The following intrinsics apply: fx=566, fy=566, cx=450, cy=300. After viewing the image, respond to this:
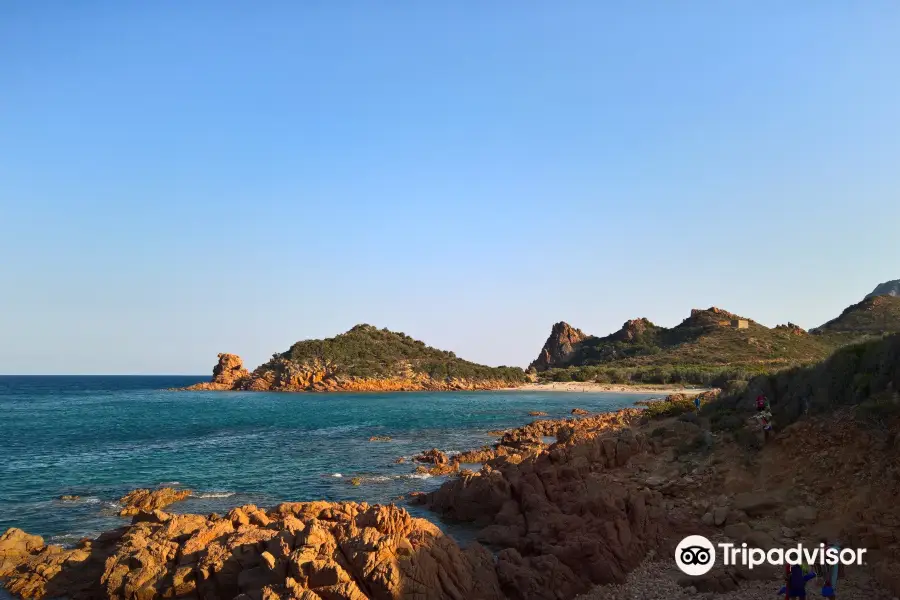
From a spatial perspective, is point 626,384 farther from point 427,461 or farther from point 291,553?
point 291,553

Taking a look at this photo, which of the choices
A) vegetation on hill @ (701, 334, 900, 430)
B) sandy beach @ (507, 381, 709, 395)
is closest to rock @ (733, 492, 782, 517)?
vegetation on hill @ (701, 334, 900, 430)

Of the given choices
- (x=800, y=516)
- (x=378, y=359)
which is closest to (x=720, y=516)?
(x=800, y=516)

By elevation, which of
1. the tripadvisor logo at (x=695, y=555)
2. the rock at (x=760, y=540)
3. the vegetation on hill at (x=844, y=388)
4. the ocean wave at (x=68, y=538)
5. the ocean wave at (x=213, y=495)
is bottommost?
the ocean wave at (x=68, y=538)

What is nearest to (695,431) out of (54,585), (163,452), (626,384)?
(54,585)

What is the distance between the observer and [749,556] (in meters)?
13.5

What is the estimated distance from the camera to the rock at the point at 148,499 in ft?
77.1

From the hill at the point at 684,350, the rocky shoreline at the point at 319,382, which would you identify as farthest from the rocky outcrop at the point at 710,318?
the rocky shoreline at the point at 319,382

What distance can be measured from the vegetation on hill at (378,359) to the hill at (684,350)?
20790 millimetres

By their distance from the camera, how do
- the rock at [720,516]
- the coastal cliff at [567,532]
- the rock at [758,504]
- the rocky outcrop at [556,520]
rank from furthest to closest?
1. the rock at [758,504]
2. the rock at [720,516]
3. the rocky outcrop at [556,520]
4. the coastal cliff at [567,532]

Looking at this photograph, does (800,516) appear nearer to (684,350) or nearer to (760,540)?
(760,540)

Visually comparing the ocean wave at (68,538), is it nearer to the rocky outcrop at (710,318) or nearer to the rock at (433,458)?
the rock at (433,458)

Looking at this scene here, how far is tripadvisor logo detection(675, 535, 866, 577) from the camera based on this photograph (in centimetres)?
1259

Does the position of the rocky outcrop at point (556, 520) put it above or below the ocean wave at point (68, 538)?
Answer: above

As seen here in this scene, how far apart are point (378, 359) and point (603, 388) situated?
53343 millimetres
